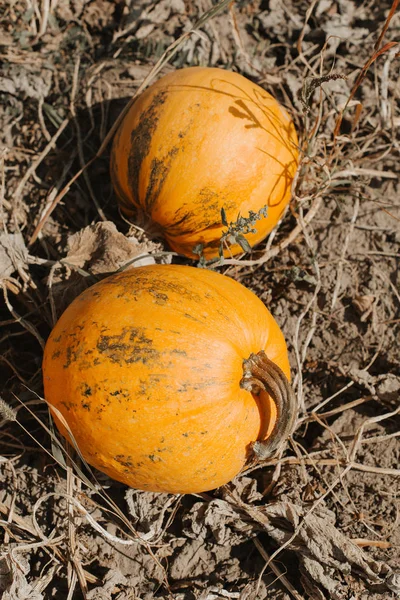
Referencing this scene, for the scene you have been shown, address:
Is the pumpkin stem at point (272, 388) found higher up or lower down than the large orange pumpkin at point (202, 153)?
lower down

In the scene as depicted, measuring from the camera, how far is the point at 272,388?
2.55 metres

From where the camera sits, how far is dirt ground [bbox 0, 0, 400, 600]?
122 inches

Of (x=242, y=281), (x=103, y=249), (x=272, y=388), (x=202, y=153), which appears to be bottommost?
(x=242, y=281)

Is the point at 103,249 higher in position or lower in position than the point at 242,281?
higher

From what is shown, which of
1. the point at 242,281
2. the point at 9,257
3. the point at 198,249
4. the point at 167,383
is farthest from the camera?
the point at 242,281

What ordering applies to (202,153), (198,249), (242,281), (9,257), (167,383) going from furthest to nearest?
(242,281) < (9,257) < (198,249) < (202,153) < (167,383)

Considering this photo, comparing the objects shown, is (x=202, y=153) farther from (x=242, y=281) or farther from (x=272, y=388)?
(x=272, y=388)

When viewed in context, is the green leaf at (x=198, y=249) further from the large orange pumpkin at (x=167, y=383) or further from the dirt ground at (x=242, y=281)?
the large orange pumpkin at (x=167, y=383)

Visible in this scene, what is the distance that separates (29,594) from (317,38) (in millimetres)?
4151

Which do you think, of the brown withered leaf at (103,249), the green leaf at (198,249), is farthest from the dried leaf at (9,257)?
the green leaf at (198,249)

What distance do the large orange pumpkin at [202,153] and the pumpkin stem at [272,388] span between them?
36.9 inches

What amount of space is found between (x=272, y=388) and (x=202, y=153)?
4.20ft

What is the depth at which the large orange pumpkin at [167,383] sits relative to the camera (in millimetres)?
2467

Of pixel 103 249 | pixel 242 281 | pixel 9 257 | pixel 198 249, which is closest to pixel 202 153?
pixel 198 249
